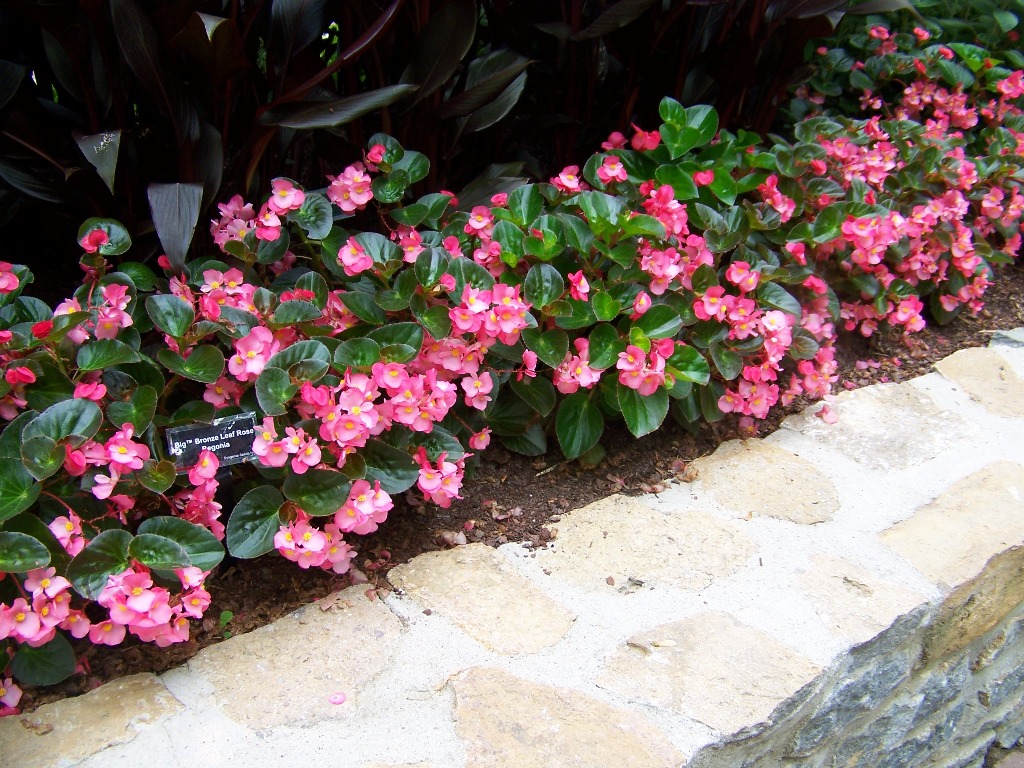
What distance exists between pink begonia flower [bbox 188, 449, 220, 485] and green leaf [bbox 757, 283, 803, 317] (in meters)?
1.24

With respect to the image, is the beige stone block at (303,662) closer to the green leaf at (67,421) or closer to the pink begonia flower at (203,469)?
the pink begonia flower at (203,469)

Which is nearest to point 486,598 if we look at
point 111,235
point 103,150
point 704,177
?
point 111,235

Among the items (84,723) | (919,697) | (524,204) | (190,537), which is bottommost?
(919,697)

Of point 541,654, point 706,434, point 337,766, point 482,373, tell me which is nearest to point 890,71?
point 706,434

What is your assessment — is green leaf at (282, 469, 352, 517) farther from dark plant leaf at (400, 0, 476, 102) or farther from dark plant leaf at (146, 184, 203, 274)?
dark plant leaf at (400, 0, 476, 102)

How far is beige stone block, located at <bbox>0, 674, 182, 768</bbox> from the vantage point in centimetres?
118

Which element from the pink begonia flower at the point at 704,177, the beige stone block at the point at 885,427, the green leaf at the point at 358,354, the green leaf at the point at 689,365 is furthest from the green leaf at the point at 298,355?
the beige stone block at the point at 885,427

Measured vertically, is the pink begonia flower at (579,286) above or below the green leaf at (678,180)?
below

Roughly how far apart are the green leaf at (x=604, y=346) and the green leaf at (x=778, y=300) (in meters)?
0.42

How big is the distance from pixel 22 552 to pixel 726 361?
1.34 meters

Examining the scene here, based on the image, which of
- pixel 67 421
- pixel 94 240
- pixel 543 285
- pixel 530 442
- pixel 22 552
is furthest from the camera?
pixel 530 442

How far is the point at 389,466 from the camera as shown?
4.80 feet

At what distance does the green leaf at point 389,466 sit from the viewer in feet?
4.74

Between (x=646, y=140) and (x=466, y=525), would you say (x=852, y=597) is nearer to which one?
(x=466, y=525)
